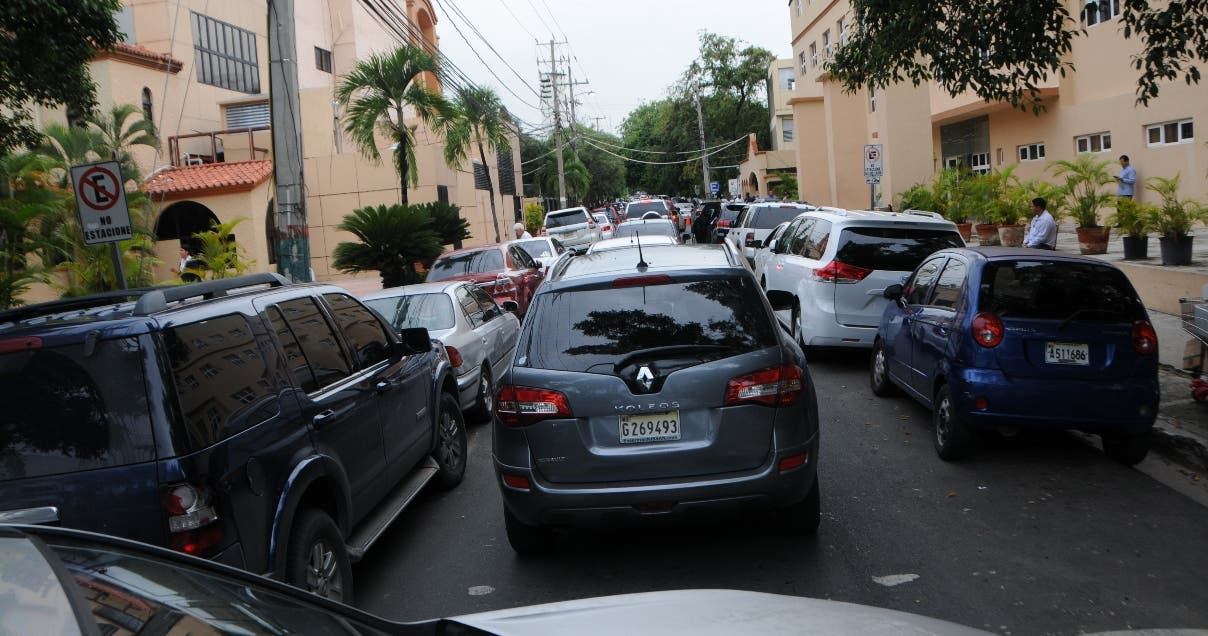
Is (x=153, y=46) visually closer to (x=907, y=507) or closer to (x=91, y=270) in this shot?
(x=91, y=270)

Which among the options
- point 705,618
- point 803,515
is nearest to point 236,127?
point 803,515

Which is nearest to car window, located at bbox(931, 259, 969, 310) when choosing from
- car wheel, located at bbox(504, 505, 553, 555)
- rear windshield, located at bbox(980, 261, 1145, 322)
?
rear windshield, located at bbox(980, 261, 1145, 322)

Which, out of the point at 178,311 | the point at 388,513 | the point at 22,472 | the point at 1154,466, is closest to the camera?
the point at 22,472

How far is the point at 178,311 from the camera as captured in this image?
176 inches

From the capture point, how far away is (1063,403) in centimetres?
702

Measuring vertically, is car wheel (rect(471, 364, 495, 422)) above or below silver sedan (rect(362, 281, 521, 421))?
below

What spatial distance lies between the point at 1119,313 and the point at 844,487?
95.0 inches

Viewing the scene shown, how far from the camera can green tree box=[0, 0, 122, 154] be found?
848 centimetres

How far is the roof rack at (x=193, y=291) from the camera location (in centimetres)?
430

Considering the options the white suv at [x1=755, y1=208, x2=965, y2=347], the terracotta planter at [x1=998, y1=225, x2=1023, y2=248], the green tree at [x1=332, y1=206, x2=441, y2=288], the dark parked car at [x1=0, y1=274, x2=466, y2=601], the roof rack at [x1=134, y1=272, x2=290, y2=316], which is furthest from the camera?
the terracotta planter at [x1=998, y1=225, x2=1023, y2=248]

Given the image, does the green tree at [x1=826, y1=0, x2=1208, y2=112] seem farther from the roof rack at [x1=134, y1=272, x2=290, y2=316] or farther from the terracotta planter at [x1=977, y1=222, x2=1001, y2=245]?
the terracotta planter at [x1=977, y1=222, x2=1001, y2=245]

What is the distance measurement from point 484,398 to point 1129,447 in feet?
20.0

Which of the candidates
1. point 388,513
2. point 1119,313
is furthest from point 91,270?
point 1119,313

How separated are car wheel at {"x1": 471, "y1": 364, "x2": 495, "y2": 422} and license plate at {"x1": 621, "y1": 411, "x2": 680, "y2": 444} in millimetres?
5262
